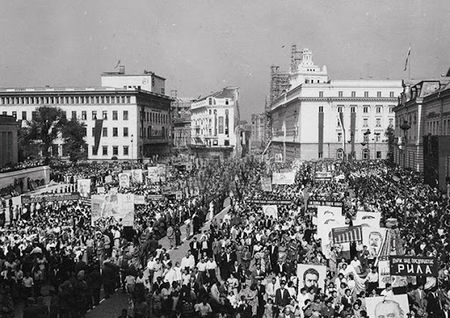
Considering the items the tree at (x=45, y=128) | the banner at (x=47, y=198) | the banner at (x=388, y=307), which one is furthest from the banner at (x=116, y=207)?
the tree at (x=45, y=128)

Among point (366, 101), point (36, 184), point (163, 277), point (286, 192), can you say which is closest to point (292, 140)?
point (366, 101)

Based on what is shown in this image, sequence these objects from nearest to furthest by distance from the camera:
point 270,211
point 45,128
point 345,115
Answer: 1. point 270,211
2. point 45,128
3. point 345,115

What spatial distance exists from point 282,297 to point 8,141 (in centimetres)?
5833


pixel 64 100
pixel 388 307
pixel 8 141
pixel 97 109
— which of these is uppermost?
pixel 64 100

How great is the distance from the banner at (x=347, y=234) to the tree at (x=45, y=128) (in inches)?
2406

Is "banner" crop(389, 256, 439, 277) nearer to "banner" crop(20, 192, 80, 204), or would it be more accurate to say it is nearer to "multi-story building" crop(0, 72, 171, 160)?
"banner" crop(20, 192, 80, 204)

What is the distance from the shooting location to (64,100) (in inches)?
3666

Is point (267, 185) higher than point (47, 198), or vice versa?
point (267, 185)

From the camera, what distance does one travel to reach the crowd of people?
551 inches

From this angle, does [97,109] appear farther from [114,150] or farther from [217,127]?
[217,127]

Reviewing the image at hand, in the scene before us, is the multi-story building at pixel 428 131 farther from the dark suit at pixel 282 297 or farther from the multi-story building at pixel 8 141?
the multi-story building at pixel 8 141

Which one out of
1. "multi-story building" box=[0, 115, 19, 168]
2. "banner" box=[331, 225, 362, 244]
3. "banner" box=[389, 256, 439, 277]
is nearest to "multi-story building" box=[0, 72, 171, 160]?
"multi-story building" box=[0, 115, 19, 168]

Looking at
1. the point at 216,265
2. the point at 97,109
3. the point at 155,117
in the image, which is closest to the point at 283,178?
the point at 216,265

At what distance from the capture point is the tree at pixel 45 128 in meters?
75.9
